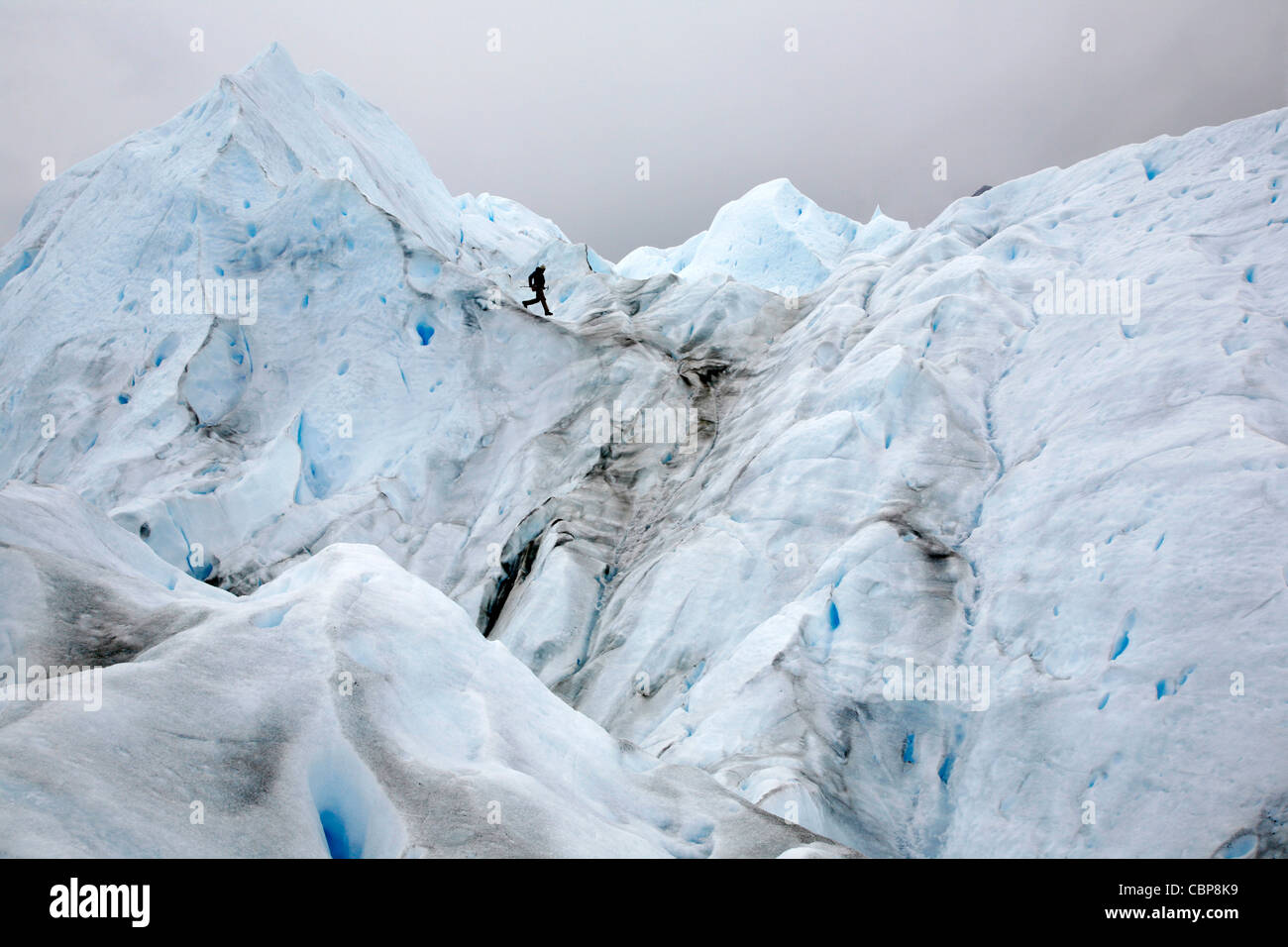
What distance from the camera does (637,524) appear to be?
12609 mm

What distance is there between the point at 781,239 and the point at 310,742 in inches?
1164

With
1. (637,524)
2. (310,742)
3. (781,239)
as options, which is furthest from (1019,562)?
(781,239)

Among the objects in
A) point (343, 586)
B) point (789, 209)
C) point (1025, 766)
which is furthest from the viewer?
point (789, 209)

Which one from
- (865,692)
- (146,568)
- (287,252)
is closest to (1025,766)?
(865,692)

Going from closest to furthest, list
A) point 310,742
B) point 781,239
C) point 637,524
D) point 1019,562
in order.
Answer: point 310,742
point 1019,562
point 637,524
point 781,239

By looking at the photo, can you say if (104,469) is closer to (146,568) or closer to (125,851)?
(146,568)

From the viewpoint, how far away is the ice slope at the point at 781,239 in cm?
3058

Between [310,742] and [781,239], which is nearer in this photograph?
[310,742]

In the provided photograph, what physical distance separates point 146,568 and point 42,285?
13741 millimetres

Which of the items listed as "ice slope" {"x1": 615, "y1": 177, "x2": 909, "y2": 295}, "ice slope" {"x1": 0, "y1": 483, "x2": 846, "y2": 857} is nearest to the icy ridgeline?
"ice slope" {"x1": 0, "y1": 483, "x2": 846, "y2": 857}

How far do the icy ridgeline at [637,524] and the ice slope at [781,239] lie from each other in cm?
1166

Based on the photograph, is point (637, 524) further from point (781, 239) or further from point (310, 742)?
point (781, 239)

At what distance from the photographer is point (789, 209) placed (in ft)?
110
